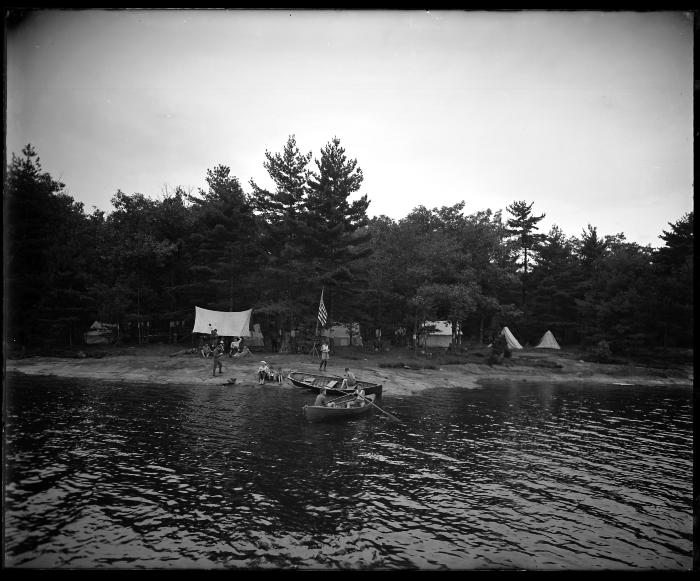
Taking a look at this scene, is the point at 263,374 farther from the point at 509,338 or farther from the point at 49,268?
the point at 509,338

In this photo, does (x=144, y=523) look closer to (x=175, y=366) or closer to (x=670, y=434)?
(x=670, y=434)

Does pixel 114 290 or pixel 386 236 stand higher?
pixel 386 236

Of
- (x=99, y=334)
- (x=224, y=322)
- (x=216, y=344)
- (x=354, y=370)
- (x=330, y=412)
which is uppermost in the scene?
(x=224, y=322)

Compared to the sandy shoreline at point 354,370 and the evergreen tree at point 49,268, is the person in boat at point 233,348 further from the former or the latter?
the evergreen tree at point 49,268

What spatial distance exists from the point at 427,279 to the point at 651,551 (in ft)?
127

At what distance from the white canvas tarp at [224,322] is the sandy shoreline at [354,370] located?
9.18ft

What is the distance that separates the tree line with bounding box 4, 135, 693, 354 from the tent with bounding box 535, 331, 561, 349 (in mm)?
6552

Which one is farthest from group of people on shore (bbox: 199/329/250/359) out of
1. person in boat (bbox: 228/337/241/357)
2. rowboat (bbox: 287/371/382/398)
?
rowboat (bbox: 287/371/382/398)

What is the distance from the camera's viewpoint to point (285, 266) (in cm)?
4516

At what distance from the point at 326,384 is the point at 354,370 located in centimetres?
721

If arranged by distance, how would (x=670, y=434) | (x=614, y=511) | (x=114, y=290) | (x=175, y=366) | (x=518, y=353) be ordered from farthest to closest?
(x=518, y=353) < (x=114, y=290) < (x=175, y=366) < (x=670, y=434) < (x=614, y=511)

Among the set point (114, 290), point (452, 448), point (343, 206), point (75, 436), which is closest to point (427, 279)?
point (343, 206)

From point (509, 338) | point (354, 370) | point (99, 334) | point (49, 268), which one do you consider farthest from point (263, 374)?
point (509, 338)
